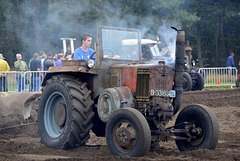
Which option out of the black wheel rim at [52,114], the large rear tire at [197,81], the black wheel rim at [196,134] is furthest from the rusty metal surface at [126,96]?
the large rear tire at [197,81]

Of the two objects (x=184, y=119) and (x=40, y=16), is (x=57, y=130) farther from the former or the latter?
(x=40, y=16)

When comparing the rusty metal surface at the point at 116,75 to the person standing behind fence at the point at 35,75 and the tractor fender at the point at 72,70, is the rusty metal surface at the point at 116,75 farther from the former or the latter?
the person standing behind fence at the point at 35,75

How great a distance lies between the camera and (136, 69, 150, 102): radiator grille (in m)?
6.72

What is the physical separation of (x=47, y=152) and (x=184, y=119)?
234 centimetres

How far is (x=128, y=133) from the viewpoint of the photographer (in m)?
5.92

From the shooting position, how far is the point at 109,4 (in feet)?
47.7

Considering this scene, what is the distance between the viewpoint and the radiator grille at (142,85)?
6.72m

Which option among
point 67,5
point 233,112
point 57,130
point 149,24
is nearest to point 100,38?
point 57,130

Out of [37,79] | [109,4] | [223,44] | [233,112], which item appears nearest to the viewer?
[233,112]

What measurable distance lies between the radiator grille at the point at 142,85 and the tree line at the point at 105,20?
253 centimetres

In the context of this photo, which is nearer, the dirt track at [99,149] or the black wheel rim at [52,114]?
the dirt track at [99,149]

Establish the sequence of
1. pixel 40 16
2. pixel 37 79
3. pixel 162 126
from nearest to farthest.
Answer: pixel 162 126
pixel 37 79
pixel 40 16

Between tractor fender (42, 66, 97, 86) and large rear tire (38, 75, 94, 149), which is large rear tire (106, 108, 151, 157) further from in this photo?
tractor fender (42, 66, 97, 86)

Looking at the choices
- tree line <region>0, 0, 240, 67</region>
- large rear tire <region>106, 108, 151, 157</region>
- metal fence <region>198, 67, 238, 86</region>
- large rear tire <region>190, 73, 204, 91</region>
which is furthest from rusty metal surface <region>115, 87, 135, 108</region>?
metal fence <region>198, 67, 238, 86</region>
